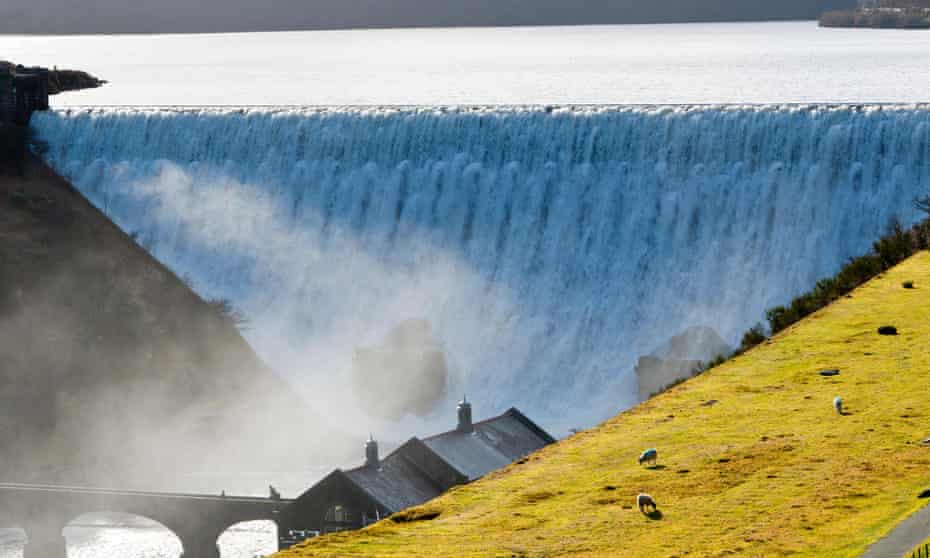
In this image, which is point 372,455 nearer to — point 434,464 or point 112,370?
point 434,464

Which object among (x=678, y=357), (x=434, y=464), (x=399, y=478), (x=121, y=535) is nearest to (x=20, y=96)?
(x=121, y=535)

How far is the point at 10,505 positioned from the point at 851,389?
42.9 meters

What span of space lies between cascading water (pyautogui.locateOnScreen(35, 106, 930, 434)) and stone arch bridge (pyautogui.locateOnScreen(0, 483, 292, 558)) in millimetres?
14546

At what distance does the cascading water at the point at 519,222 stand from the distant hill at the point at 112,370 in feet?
6.28

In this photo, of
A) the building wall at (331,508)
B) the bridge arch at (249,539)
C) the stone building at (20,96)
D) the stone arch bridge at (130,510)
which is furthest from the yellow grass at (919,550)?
the stone building at (20,96)

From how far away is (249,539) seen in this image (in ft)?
216

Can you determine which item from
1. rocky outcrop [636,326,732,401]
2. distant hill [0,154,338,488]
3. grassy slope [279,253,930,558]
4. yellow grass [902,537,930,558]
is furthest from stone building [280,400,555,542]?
yellow grass [902,537,930,558]

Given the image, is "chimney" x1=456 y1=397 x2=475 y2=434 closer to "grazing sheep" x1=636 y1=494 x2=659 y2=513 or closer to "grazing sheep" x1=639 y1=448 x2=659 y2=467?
"grazing sheep" x1=639 y1=448 x2=659 y2=467

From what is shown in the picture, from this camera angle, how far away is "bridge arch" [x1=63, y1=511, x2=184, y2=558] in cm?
6500

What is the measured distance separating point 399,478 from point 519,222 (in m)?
22.8

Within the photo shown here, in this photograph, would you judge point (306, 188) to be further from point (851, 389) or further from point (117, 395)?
point (851, 389)

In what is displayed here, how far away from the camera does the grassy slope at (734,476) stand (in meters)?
23.9

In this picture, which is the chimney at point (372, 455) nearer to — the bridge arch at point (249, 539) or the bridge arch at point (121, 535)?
the bridge arch at point (249, 539)

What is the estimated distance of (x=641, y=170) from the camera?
78.6 meters
